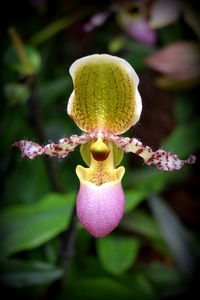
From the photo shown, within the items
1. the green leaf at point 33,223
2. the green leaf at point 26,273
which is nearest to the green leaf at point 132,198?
the green leaf at point 33,223

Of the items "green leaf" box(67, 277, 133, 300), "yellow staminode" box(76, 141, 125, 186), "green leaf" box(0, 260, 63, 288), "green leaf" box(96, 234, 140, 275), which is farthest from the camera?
"green leaf" box(96, 234, 140, 275)

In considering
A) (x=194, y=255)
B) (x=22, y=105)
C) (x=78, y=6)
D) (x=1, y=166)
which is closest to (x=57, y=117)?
(x=22, y=105)

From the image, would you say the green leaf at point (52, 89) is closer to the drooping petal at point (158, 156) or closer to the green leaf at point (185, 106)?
the green leaf at point (185, 106)

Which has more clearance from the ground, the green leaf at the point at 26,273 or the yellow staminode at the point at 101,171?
the yellow staminode at the point at 101,171

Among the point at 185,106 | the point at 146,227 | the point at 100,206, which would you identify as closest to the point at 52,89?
the point at 185,106

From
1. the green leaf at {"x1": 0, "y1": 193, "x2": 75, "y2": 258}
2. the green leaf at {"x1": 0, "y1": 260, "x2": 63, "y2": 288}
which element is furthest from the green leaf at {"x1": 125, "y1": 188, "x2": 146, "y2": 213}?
the green leaf at {"x1": 0, "y1": 260, "x2": 63, "y2": 288}

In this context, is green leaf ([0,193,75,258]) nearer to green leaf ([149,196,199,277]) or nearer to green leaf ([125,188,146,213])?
green leaf ([125,188,146,213])
